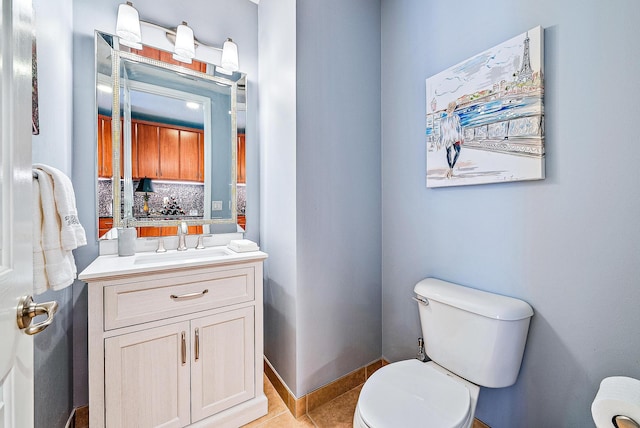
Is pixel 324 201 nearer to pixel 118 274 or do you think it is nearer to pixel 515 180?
pixel 515 180

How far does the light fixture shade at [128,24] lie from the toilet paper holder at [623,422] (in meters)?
2.34

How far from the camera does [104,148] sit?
1.44 m

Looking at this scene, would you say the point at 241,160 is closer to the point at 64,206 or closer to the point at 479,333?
the point at 64,206

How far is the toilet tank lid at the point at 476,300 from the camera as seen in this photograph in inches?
42.6

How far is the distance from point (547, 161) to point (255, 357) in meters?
1.58

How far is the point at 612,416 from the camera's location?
2.38ft

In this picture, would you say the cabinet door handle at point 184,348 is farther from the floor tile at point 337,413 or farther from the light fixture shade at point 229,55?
the light fixture shade at point 229,55

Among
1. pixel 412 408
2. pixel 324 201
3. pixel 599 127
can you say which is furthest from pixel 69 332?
pixel 599 127

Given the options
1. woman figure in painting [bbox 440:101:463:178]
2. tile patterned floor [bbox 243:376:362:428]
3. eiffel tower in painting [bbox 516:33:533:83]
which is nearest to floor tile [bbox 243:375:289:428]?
tile patterned floor [bbox 243:376:362:428]

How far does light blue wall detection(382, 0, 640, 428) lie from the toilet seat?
15.2 inches

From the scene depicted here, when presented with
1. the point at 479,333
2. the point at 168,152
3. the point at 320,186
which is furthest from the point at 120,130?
the point at 479,333

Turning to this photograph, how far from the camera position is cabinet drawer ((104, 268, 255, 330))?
3.68 feet

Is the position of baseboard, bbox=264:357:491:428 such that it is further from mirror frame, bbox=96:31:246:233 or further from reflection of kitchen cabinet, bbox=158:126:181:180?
reflection of kitchen cabinet, bbox=158:126:181:180

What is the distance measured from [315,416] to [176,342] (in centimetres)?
83
